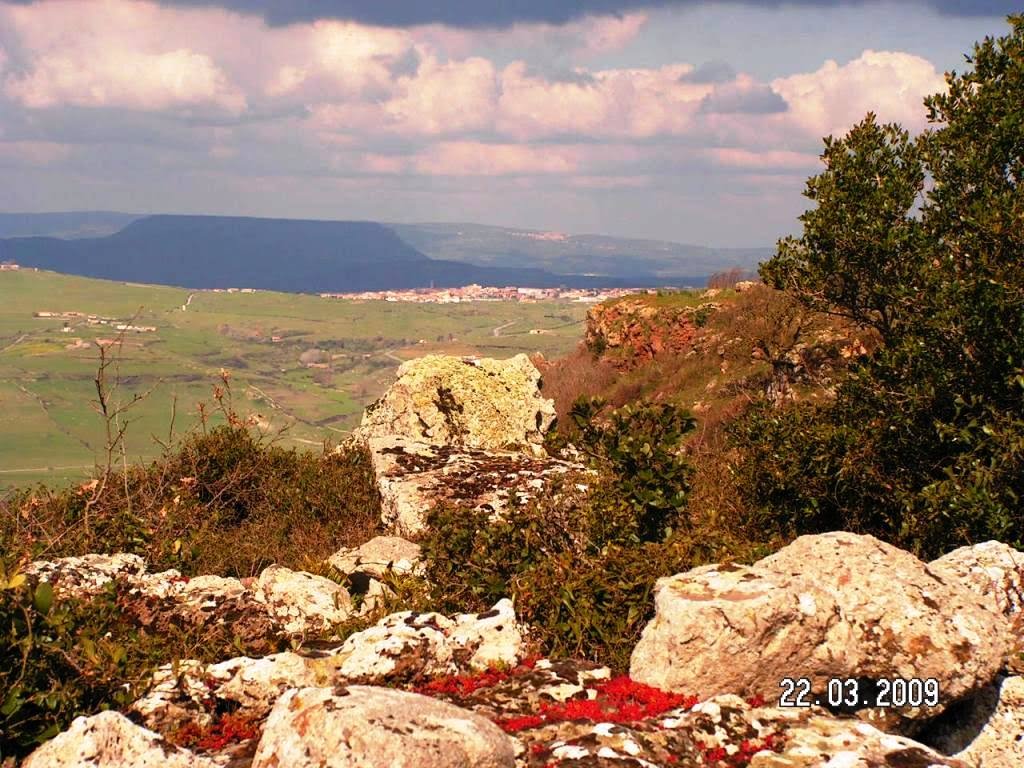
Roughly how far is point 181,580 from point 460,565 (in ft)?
11.6

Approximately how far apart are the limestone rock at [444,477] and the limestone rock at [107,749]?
26.2ft

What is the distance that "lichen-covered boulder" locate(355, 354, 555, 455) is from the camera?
2088 centimetres

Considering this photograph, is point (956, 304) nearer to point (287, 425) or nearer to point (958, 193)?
point (958, 193)

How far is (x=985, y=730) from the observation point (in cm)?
862

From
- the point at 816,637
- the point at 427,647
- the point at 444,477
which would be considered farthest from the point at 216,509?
the point at 816,637

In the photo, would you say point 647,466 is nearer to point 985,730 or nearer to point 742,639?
point 742,639

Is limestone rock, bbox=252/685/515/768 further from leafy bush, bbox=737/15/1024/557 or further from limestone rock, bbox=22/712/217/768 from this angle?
leafy bush, bbox=737/15/1024/557

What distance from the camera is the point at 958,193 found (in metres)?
15.6

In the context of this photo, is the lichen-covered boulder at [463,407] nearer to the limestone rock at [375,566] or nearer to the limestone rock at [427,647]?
the limestone rock at [375,566]

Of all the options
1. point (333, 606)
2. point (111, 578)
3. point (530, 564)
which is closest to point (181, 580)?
point (111, 578)

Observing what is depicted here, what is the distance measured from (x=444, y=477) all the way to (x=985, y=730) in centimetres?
1032

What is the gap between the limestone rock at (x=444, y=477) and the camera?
15.1 metres

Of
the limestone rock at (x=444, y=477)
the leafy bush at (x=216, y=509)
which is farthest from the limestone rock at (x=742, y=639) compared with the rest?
the leafy bush at (x=216, y=509)

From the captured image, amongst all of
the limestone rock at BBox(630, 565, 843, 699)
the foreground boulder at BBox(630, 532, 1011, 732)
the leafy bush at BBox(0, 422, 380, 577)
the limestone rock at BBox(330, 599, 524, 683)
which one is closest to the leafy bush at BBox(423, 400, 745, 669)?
the limestone rock at BBox(330, 599, 524, 683)
